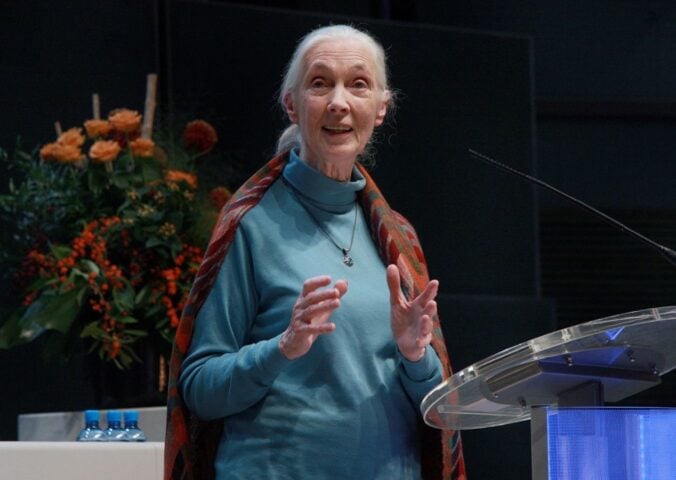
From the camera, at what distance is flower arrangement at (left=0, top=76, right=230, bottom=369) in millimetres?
2896

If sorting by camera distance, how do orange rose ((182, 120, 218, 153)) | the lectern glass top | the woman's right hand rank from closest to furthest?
the lectern glass top
the woman's right hand
orange rose ((182, 120, 218, 153))

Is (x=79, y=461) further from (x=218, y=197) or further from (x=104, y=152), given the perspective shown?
(x=218, y=197)

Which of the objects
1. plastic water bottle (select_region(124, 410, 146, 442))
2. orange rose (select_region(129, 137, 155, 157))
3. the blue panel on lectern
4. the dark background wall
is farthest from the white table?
the dark background wall

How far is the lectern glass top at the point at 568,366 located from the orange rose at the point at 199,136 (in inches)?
71.7

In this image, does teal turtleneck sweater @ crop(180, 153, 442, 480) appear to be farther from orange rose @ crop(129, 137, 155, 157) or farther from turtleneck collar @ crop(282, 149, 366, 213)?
orange rose @ crop(129, 137, 155, 157)

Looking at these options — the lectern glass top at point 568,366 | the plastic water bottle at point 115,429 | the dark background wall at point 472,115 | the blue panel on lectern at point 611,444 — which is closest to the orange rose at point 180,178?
the dark background wall at point 472,115

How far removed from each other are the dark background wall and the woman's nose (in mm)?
1718

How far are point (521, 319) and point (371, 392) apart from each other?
90.2 inches

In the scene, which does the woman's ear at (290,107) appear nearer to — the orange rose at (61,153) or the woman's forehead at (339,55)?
the woman's forehead at (339,55)

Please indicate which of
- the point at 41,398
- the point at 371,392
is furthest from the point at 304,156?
the point at 41,398

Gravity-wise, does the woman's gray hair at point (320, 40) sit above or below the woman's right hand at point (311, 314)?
above

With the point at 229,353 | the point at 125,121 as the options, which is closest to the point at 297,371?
the point at 229,353

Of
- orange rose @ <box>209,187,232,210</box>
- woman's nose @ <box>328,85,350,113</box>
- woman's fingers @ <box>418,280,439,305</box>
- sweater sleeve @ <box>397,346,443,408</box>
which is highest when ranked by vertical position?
woman's nose @ <box>328,85,350,113</box>

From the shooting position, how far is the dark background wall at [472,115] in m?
3.67
